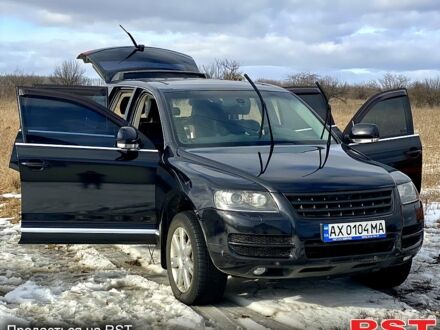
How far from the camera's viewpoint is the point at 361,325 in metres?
4.24

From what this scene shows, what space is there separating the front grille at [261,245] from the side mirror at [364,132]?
2049 mm

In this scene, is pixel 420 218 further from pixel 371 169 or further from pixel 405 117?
pixel 405 117

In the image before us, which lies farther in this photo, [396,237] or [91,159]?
[91,159]

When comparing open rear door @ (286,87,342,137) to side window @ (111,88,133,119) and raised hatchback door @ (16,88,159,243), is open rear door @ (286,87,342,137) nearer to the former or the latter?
side window @ (111,88,133,119)

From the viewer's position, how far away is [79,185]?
505 cm

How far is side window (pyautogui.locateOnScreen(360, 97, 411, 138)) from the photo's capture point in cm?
669

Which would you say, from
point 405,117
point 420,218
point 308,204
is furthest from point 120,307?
point 405,117

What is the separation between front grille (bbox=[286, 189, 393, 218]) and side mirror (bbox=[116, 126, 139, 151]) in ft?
5.01

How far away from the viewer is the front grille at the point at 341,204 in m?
4.26

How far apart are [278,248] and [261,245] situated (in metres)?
0.12

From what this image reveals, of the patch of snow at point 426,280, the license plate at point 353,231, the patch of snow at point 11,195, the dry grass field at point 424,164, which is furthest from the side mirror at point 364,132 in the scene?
the patch of snow at point 11,195

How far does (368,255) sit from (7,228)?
5010 millimetres

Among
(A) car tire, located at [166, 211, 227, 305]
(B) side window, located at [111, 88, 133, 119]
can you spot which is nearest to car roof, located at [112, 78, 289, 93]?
(B) side window, located at [111, 88, 133, 119]

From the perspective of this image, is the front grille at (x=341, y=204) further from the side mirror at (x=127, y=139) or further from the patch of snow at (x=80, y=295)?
the side mirror at (x=127, y=139)
